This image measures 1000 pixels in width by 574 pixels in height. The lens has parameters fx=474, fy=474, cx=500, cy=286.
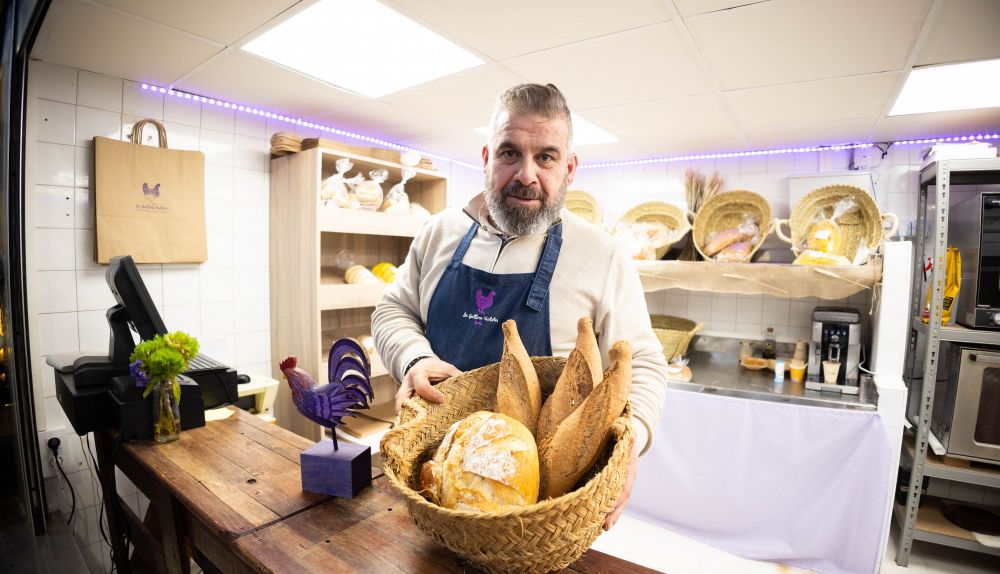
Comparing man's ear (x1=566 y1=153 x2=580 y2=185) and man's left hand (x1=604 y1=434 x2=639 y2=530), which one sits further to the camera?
man's ear (x1=566 y1=153 x2=580 y2=185)

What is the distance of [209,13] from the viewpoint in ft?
5.72

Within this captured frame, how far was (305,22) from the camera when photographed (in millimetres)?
1847

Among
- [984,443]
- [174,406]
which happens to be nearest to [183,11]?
[174,406]

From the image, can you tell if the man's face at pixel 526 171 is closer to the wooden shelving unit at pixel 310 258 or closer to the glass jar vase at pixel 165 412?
the glass jar vase at pixel 165 412

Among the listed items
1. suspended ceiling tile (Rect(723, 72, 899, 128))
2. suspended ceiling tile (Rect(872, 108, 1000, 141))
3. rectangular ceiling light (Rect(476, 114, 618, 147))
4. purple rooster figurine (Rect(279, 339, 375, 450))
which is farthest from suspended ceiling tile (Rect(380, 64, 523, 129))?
suspended ceiling tile (Rect(872, 108, 1000, 141))

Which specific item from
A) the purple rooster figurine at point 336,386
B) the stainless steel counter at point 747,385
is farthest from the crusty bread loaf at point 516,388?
the stainless steel counter at point 747,385

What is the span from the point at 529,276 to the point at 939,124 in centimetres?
310

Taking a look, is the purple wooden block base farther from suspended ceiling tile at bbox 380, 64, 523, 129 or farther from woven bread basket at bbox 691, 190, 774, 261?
woven bread basket at bbox 691, 190, 774, 261

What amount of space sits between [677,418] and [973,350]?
1.60 meters

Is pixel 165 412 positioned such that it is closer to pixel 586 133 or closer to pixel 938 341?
pixel 586 133

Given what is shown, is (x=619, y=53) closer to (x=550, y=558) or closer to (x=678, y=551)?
(x=550, y=558)

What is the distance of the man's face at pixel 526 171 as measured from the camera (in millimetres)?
1238

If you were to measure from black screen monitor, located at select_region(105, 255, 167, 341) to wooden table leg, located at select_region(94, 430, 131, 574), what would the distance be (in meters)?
0.43

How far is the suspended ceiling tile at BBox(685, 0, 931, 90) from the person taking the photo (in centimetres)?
161
